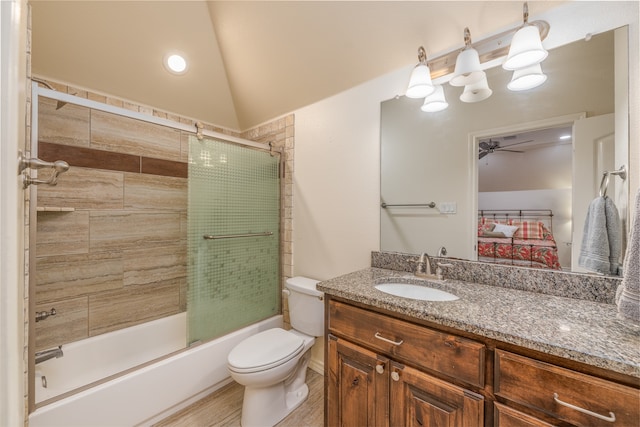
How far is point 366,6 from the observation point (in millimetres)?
1419

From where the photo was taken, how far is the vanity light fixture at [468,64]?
4.06 feet

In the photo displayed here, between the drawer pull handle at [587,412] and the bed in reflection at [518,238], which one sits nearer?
the drawer pull handle at [587,412]

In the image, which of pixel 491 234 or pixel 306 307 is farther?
pixel 306 307

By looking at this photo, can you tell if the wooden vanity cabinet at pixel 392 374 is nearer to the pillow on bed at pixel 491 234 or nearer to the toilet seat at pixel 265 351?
the toilet seat at pixel 265 351

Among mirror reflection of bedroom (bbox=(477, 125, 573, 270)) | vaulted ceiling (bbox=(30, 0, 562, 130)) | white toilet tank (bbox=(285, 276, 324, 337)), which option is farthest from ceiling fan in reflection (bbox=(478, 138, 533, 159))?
white toilet tank (bbox=(285, 276, 324, 337))

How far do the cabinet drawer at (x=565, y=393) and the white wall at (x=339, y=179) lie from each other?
3.22 feet

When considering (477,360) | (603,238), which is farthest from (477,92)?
(477,360)

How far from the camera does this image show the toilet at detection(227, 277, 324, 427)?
1410mm

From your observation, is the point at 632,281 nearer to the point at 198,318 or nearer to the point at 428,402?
the point at 428,402

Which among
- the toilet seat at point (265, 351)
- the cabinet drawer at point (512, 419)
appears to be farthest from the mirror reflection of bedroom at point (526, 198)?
the toilet seat at point (265, 351)

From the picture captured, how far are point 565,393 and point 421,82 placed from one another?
4.40 ft

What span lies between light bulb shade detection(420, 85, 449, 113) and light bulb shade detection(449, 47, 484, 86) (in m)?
0.12

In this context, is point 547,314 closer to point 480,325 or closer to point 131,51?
point 480,325

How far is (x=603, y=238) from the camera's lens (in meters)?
1.02
